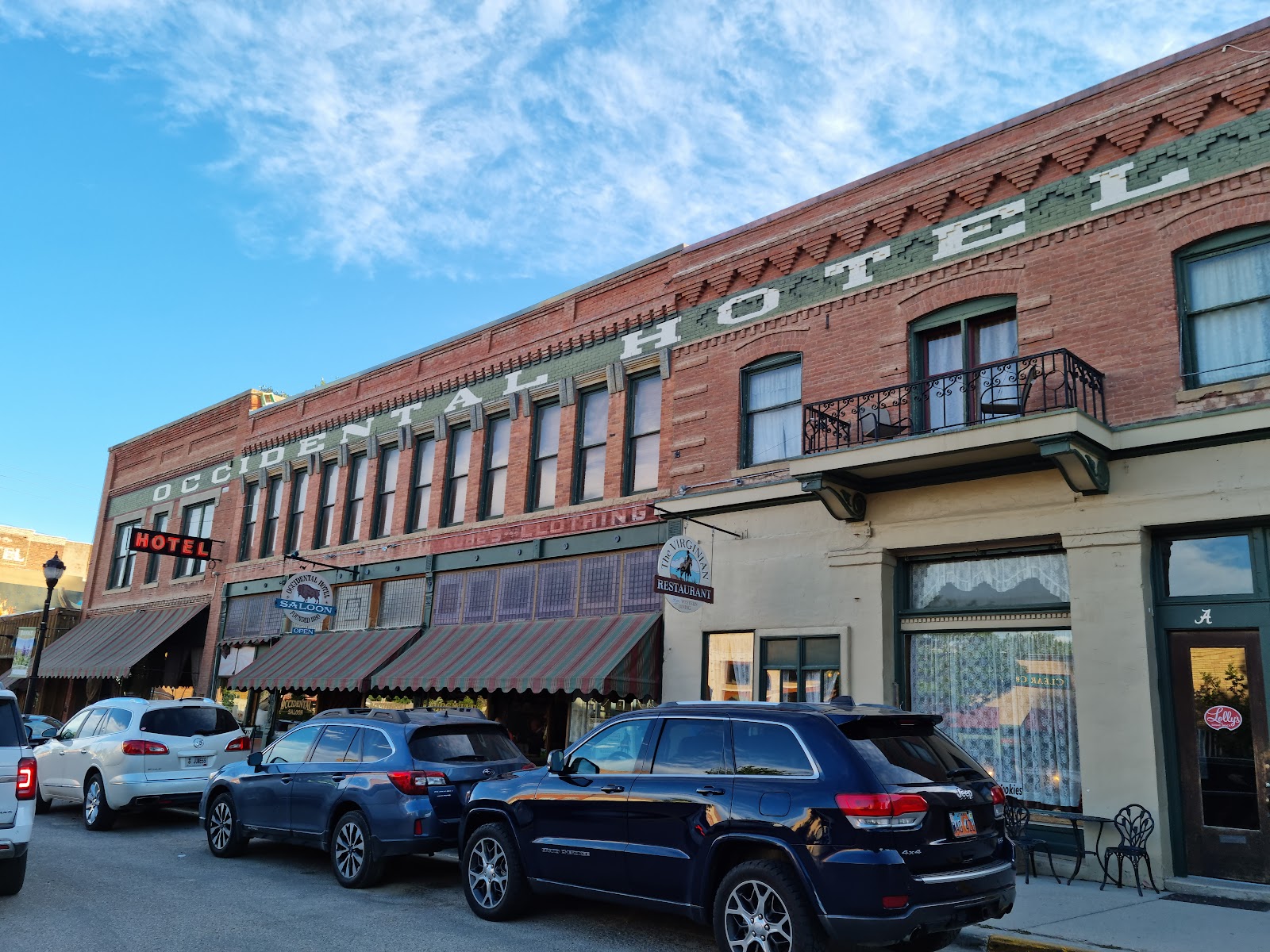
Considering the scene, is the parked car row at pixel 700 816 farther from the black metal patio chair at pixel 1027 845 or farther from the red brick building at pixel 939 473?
the red brick building at pixel 939 473

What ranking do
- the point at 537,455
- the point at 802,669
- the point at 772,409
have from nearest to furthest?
the point at 802,669, the point at 772,409, the point at 537,455

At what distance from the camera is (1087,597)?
429 inches

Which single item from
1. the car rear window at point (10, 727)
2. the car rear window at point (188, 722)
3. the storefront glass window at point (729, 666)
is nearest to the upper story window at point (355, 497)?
the car rear window at point (188, 722)

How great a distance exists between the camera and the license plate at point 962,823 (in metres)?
6.33

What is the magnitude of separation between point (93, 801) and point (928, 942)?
37.2 feet

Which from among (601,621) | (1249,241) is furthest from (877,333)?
(601,621)

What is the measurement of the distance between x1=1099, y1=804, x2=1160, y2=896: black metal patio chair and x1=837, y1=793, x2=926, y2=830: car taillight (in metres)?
4.69

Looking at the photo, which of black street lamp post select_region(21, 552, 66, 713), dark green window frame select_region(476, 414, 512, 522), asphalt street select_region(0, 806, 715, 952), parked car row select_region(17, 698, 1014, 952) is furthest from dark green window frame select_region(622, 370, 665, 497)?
black street lamp post select_region(21, 552, 66, 713)

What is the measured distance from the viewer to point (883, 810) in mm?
6090

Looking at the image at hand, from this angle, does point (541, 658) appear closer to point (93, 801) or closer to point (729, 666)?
point (729, 666)

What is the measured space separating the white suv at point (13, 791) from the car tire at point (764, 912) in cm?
559

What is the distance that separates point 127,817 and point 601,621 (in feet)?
24.7

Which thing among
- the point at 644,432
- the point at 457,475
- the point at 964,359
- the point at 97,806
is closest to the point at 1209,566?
the point at 964,359

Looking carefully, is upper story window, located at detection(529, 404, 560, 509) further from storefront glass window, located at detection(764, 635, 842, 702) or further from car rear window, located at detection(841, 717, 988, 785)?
car rear window, located at detection(841, 717, 988, 785)
